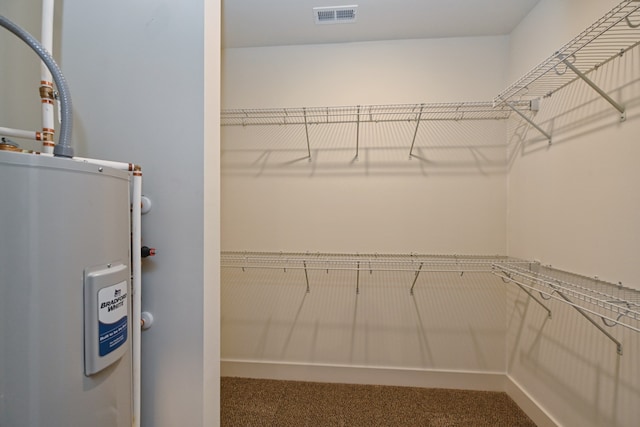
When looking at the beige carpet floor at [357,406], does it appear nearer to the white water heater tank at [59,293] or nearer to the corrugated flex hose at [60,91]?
the white water heater tank at [59,293]

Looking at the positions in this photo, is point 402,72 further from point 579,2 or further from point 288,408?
point 288,408

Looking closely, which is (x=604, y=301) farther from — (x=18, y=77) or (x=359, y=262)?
(x=18, y=77)

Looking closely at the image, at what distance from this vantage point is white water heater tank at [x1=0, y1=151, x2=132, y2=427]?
570 mm

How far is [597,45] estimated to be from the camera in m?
1.15

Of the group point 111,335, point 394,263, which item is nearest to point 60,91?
point 111,335

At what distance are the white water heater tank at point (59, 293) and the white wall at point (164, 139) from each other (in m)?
0.24

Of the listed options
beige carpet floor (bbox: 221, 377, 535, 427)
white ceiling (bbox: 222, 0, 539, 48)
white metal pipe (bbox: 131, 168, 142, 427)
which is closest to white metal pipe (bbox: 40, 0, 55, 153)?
white metal pipe (bbox: 131, 168, 142, 427)

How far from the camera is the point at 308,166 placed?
6.47 ft

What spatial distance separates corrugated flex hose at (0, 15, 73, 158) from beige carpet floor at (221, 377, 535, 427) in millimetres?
1699

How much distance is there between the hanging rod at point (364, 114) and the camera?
1.83 m

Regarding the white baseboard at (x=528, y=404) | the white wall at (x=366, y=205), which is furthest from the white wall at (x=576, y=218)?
the white wall at (x=366, y=205)

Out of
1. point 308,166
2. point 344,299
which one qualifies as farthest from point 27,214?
point 344,299

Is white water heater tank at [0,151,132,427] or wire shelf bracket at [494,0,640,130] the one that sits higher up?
wire shelf bracket at [494,0,640,130]

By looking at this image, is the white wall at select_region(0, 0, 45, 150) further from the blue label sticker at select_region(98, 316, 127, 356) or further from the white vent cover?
the white vent cover
